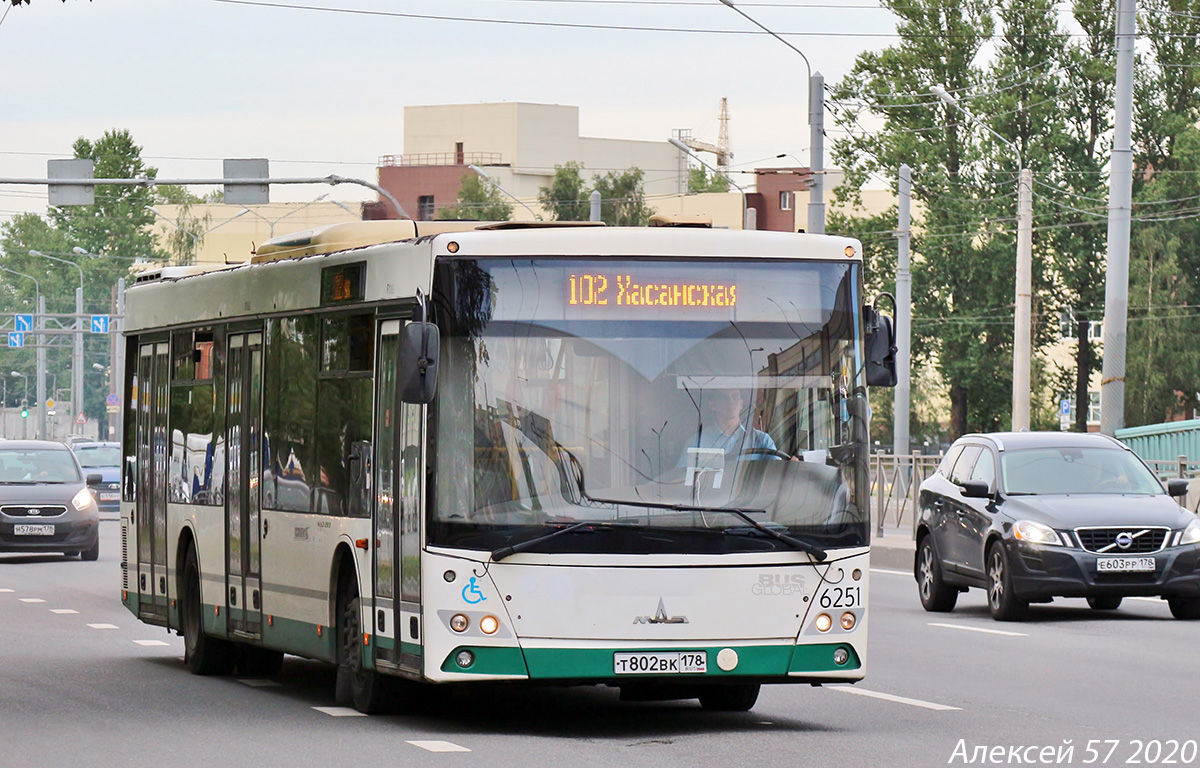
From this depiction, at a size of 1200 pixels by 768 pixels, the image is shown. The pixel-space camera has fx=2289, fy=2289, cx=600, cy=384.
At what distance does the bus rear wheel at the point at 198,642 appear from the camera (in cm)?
1528

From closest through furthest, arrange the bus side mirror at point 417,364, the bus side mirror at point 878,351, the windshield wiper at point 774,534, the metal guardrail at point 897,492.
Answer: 1. the bus side mirror at point 417,364
2. the windshield wiper at point 774,534
3. the bus side mirror at point 878,351
4. the metal guardrail at point 897,492

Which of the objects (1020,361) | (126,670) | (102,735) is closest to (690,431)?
(102,735)

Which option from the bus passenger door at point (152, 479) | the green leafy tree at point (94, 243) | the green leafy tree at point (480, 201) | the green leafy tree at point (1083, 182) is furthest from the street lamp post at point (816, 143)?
the green leafy tree at point (94, 243)

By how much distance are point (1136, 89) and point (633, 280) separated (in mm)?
67645

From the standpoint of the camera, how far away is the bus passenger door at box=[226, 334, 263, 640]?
14.1 metres

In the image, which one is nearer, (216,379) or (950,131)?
(216,379)

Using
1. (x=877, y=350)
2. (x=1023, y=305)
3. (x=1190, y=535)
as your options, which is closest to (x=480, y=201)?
(x=1023, y=305)

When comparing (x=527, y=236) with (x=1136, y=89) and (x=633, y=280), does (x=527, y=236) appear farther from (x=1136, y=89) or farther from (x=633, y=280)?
(x=1136, y=89)

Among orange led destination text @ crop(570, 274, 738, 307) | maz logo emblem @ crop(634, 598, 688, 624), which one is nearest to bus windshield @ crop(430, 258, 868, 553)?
orange led destination text @ crop(570, 274, 738, 307)

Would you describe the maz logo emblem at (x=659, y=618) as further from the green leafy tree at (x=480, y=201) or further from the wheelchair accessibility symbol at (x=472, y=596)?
the green leafy tree at (x=480, y=201)

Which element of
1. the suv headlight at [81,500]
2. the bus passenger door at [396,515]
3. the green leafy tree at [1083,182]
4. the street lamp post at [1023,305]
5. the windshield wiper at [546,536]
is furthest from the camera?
the green leafy tree at [1083,182]

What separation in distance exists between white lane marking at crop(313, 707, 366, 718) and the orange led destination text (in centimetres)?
267

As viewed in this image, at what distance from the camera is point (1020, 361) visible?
41.5 metres

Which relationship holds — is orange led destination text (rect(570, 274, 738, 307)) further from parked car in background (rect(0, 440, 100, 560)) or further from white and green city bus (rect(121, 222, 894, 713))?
parked car in background (rect(0, 440, 100, 560))
